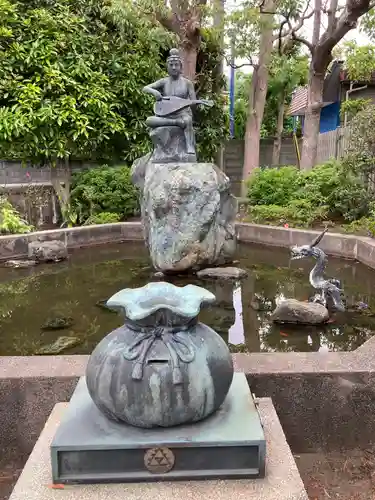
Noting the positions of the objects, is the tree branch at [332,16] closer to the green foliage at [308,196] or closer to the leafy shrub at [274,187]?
the green foliage at [308,196]

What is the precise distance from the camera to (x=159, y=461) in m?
1.84

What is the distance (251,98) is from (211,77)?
137 centimetres

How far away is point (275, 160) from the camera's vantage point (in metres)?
17.6

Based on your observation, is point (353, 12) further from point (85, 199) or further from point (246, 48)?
point (85, 199)

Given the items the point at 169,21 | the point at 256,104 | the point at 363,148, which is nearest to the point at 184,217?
the point at 363,148

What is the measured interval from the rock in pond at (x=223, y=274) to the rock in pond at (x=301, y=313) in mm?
1632

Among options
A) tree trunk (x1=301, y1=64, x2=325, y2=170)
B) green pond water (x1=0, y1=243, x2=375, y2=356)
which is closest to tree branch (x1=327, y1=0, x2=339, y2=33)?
tree trunk (x1=301, y1=64, x2=325, y2=170)

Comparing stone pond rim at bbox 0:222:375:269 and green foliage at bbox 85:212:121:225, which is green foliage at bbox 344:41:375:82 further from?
green foliage at bbox 85:212:121:225

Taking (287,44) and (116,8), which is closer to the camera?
(116,8)

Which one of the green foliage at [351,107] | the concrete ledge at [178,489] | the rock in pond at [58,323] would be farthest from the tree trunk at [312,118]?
the concrete ledge at [178,489]

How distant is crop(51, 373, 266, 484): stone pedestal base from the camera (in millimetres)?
1812

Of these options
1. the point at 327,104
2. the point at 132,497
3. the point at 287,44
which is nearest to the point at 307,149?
the point at 287,44

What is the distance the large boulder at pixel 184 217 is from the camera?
6199 millimetres

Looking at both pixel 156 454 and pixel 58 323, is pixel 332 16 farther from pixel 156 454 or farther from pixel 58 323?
pixel 156 454
